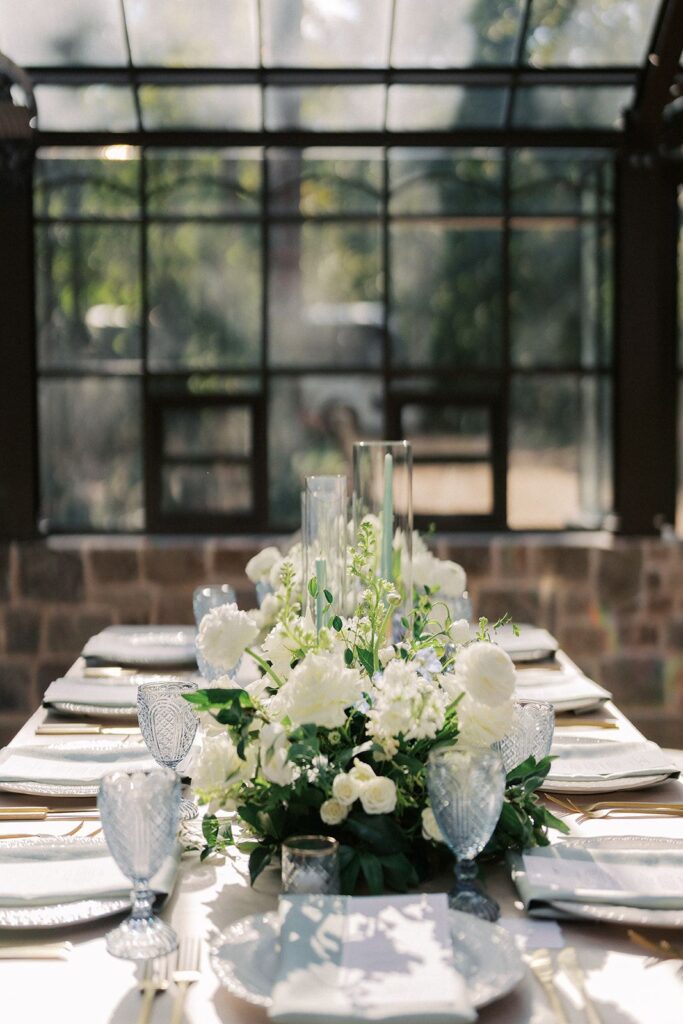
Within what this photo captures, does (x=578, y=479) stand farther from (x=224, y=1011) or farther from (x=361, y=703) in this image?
(x=224, y=1011)

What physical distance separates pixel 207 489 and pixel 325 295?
744mm

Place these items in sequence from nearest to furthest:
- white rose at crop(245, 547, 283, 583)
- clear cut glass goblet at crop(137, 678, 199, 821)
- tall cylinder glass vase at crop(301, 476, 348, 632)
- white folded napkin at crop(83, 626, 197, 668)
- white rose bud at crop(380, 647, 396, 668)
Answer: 1. white rose bud at crop(380, 647, 396, 668)
2. clear cut glass goblet at crop(137, 678, 199, 821)
3. tall cylinder glass vase at crop(301, 476, 348, 632)
4. white rose at crop(245, 547, 283, 583)
5. white folded napkin at crop(83, 626, 197, 668)

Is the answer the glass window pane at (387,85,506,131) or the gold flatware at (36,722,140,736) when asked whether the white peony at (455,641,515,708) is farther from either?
the glass window pane at (387,85,506,131)

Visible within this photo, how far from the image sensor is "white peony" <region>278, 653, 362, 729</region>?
1.36m

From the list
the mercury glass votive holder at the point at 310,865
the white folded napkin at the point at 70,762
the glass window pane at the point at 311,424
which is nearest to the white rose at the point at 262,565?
the white folded napkin at the point at 70,762

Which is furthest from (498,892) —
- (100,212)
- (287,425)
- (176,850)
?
(100,212)

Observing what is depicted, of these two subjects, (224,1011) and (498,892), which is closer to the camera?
(224,1011)

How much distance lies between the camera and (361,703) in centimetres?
142

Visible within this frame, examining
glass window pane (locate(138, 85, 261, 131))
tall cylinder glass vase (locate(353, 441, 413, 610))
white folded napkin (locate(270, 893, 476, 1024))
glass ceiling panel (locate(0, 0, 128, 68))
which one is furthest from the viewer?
glass window pane (locate(138, 85, 261, 131))

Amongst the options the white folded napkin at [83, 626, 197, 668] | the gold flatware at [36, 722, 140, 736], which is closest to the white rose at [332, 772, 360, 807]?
the gold flatware at [36, 722, 140, 736]

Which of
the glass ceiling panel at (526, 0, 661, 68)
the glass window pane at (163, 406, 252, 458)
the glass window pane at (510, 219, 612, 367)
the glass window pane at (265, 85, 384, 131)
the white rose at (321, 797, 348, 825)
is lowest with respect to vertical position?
the white rose at (321, 797, 348, 825)

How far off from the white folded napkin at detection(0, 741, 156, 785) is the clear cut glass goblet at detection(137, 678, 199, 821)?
18cm

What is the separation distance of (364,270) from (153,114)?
0.84 meters

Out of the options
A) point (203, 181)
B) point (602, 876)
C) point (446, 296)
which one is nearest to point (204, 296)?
point (203, 181)
